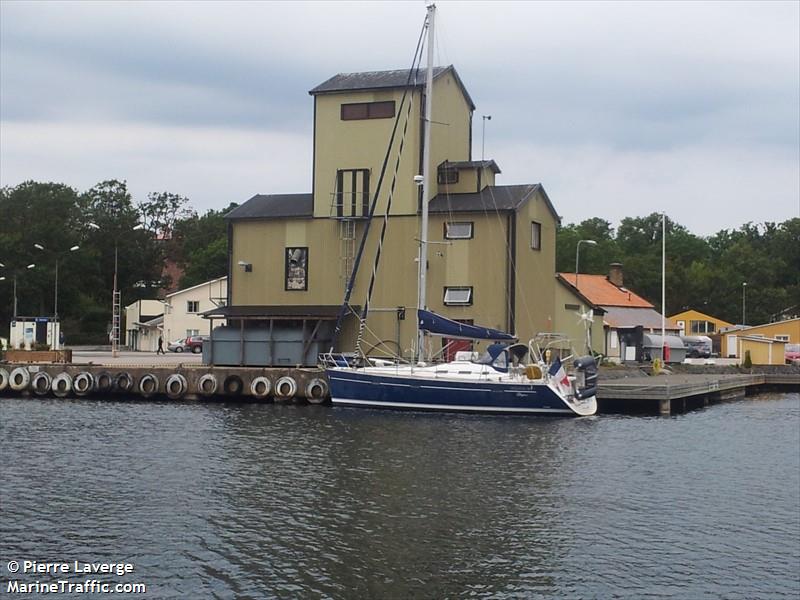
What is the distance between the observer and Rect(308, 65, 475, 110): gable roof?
155ft

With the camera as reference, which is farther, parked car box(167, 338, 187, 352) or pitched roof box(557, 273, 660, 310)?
pitched roof box(557, 273, 660, 310)

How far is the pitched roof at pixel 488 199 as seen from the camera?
46.6 meters

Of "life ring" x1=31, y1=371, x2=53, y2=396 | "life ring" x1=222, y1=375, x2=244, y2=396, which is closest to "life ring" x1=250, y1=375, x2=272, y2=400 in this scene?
"life ring" x1=222, y1=375, x2=244, y2=396

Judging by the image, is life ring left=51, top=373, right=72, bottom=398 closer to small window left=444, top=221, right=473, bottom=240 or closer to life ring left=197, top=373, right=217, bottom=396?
life ring left=197, top=373, right=217, bottom=396

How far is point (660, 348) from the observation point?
6912cm

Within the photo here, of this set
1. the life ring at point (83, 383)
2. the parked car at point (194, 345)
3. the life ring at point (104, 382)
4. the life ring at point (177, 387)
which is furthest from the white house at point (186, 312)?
the life ring at point (177, 387)

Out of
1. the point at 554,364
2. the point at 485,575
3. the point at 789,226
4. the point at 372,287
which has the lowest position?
the point at 485,575

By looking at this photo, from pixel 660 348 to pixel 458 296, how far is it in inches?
1081

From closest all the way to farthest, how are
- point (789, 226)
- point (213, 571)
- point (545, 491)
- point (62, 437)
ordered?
point (213, 571) < point (545, 491) < point (62, 437) < point (789, 226)

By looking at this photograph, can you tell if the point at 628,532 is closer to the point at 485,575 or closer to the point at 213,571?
the point at 485,575

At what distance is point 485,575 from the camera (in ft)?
57.6

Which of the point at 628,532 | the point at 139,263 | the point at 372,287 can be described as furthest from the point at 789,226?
the point at 628,532

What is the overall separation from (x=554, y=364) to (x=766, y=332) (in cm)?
5329

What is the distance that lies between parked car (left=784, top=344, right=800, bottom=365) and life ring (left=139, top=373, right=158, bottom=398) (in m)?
47.2
